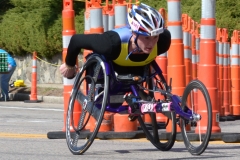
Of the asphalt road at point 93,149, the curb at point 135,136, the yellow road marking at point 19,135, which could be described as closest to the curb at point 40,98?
the asphalt road at point 93,149

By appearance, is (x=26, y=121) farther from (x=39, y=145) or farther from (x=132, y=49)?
(x=132, y=49)

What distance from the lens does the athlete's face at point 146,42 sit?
7742 mm

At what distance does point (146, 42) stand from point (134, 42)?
11 cm

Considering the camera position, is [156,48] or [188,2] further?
[188,2]

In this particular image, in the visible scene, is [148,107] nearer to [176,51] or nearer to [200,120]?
[200,120]

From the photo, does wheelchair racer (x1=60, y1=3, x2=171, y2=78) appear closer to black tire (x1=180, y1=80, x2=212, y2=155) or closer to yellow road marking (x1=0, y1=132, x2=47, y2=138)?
black tire (x1=180, y1=80, x2=212, y2=155)

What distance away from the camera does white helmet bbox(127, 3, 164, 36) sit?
7641 millimetres

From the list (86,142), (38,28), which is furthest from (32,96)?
(86,142)

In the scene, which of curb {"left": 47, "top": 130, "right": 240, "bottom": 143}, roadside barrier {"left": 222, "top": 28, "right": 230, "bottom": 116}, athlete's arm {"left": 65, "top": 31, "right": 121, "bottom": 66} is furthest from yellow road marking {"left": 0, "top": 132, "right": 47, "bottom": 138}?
roadside barrier {"left": 222, "top": 28, "right": 230, "bottom": 116}

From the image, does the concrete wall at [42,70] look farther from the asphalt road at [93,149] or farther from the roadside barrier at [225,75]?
the asphalt road at [93,149]

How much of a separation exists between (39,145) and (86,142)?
4.92ft

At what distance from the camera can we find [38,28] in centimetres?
2666

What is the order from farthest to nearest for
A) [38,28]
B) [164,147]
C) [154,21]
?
[38,28] → [164,147] → [154,21]

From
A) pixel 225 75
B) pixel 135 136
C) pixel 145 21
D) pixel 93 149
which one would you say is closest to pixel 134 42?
pixel 145 21
